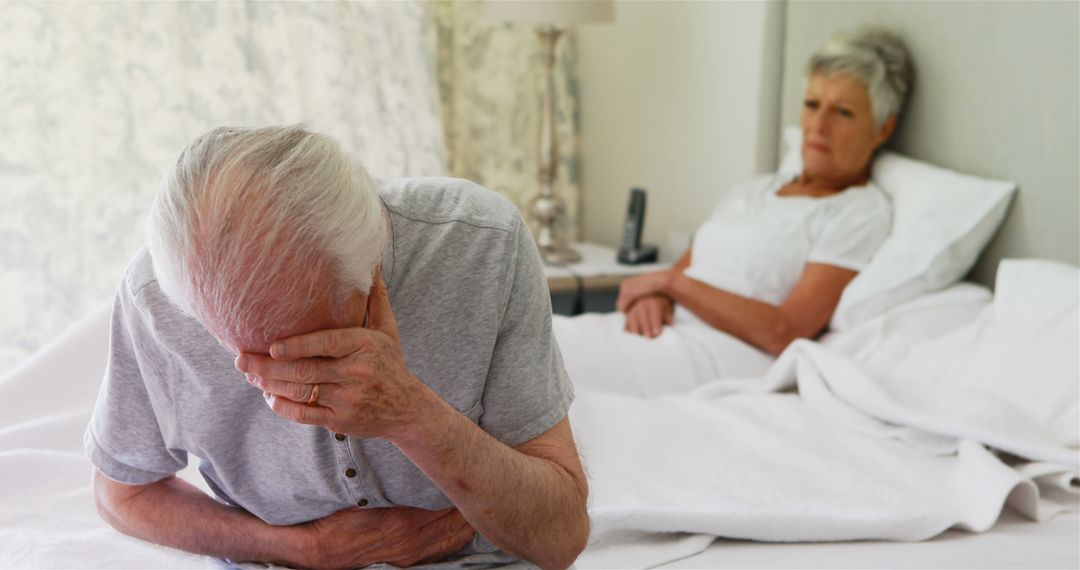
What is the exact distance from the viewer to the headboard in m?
1.72

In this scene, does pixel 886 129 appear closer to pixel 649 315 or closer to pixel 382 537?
pixel 649 315

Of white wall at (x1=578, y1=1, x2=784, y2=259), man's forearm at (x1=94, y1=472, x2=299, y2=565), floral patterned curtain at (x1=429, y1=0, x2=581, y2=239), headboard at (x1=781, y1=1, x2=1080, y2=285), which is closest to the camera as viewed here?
man's forearm at (x1=94, y1=472, x2=299, y2=565)

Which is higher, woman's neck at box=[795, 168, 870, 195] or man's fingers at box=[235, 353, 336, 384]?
man's fingers at box=[235, 353, 336, 384]

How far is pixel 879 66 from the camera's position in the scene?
207 centimetres

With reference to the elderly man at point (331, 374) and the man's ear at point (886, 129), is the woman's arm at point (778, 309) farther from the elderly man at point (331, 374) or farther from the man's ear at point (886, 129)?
the elderly man at point (331, 374)

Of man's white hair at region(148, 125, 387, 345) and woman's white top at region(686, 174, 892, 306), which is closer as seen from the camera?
man's white hair at region(148, 125, 387, 345)

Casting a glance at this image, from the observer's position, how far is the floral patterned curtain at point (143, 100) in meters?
2.48

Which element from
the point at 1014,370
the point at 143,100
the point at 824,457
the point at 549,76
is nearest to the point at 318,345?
the point at 824,457

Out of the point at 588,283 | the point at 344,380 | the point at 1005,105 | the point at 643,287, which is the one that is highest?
the point at 1005,105

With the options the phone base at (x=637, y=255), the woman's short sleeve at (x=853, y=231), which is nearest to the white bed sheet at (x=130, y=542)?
the woman's short sleeve at (x=853, y=231)

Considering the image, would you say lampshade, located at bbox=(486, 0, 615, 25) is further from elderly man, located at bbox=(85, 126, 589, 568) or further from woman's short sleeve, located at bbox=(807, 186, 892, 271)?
elderly man, located at bbox=(85, 126, 589, 568)

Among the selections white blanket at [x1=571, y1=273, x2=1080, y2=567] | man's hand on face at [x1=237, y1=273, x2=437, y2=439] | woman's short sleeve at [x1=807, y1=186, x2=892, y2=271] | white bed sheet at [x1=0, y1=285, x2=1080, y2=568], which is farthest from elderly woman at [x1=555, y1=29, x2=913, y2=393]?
man's hand on face at [x1=237, y1=273, x2=437, y2=439]

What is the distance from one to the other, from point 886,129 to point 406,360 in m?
1.52

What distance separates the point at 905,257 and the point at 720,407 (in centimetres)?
54
